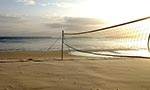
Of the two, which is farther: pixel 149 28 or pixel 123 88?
pixel 149 28

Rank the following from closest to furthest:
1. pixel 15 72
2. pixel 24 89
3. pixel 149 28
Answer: pixel 24 89 → pixel 15 72 → pixel 149 28

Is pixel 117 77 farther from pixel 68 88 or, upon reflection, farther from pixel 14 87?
pixel 14 87

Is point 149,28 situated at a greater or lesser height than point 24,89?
greater

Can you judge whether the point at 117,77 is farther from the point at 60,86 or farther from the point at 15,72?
the point at 15,72

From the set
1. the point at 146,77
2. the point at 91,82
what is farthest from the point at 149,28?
the point at 91,82

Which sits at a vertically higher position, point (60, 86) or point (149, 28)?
point (149, 28)

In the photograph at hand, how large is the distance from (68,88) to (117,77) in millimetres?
1797

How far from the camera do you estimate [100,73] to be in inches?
300

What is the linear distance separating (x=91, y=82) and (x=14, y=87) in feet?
5.63

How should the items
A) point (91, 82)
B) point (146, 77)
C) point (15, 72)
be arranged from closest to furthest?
1. point (91, 82)
2. point (146, 77)
3. point (15, 72)

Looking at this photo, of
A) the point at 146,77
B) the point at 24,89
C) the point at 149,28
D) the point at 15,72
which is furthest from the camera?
the point at 149,28

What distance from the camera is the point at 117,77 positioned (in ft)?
22.8

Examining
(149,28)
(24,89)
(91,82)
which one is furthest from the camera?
(149,28)

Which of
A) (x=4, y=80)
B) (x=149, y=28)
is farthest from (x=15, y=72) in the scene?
(x=149, y=28)
